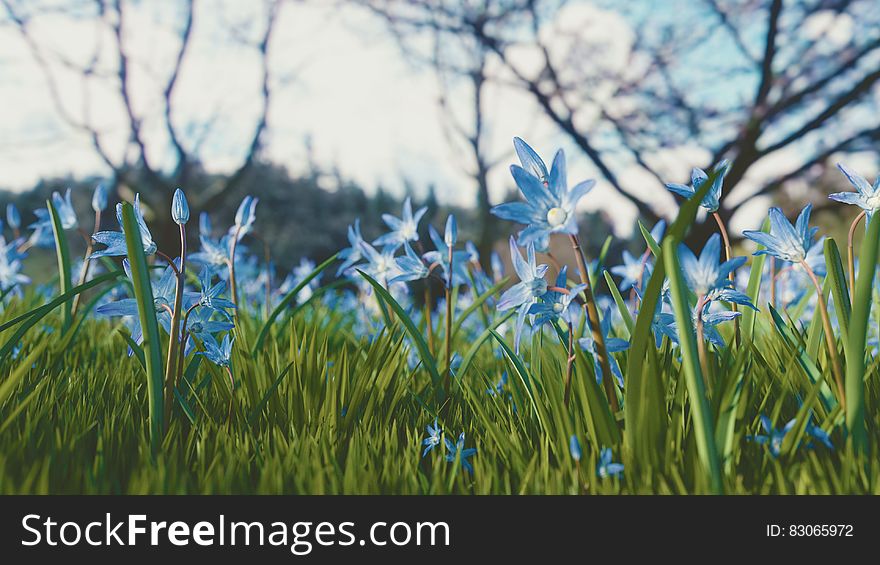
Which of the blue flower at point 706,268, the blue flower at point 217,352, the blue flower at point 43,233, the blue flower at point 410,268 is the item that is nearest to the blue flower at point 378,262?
the blue flower at point 410,268

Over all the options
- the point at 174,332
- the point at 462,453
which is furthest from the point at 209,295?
the point at 462,453

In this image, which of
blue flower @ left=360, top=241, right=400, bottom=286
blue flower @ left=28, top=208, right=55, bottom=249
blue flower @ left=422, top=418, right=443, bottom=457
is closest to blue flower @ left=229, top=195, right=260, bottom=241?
blue flower @ left=360, top=241, right=400, bottom=286

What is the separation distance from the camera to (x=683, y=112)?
35.1 ft

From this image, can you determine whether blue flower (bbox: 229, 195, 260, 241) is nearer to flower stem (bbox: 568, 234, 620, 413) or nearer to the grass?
the grass

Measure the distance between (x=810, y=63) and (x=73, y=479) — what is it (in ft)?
38.3

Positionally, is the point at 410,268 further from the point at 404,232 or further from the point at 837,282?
the point at 837,282

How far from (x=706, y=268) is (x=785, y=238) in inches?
10.7

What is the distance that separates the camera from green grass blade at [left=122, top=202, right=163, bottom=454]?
1.17m

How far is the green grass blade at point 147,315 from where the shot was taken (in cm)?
117

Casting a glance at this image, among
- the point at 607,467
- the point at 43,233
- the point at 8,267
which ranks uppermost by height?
the point at 43,233

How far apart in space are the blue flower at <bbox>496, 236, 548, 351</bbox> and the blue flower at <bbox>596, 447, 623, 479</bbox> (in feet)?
0.88

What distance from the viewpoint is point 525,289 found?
1210 millimetres
